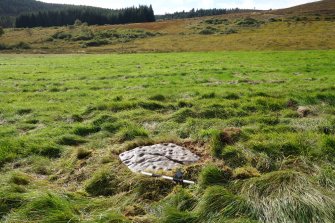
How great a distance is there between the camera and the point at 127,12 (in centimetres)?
16225

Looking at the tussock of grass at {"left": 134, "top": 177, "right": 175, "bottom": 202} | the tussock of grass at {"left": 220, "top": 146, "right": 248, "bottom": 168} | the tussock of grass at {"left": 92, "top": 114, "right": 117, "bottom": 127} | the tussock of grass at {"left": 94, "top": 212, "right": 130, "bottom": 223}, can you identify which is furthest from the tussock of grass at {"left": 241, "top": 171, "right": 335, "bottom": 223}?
the tussock of grass at {"left": 92, "top": 114, "right": 117, "bottom": 127}

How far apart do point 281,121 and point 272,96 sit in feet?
11.8

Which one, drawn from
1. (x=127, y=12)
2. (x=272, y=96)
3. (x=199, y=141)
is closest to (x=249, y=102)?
(x=272, y=96)

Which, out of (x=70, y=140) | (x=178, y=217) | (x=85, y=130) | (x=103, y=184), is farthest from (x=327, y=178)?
(x=85, y=130)

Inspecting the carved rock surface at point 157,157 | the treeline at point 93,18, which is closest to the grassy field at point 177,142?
the carved rock surface at point 157,157

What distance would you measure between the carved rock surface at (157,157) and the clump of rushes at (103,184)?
46 centimetres

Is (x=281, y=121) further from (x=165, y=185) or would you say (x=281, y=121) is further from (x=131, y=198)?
(x=131, y=198)

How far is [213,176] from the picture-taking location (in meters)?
6.35

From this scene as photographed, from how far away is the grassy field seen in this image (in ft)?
17.7

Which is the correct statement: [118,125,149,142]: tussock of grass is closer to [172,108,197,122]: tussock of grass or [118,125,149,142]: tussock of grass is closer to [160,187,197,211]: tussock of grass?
[172,108,197,122]: tussock of grass

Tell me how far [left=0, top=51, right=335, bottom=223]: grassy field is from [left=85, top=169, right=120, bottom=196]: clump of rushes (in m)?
0.02

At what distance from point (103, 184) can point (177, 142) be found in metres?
2.48

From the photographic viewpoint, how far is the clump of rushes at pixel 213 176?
6.24 m

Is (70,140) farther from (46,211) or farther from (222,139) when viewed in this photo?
(46,211)
